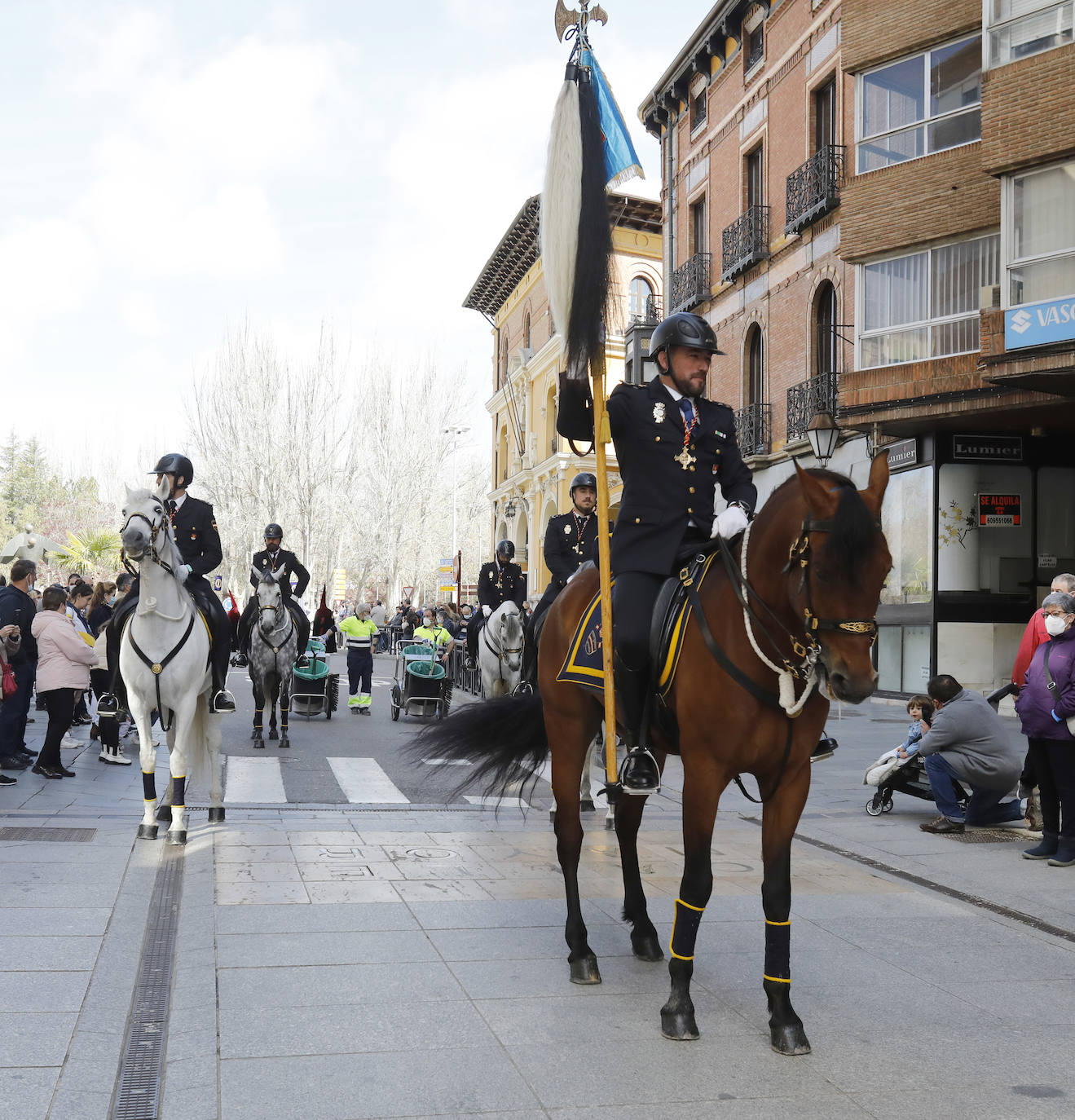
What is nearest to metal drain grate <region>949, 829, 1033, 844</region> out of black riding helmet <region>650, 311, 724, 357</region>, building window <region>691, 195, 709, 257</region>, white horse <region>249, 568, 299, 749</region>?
black riding helmet <region>650, 311, 724, 357</region>

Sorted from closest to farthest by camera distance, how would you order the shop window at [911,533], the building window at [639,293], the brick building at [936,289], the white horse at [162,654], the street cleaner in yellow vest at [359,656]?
the white horse at [162,654]
the brick building at [936,289]
the street cleaner in yellow vest at [359,656]
the shop window at [911,533]
the building window at [639,293]

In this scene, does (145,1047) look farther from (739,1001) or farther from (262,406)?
(262,406)

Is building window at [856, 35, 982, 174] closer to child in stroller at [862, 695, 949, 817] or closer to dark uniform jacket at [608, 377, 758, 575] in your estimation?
child in stroller at [862, 695, 949, 817]

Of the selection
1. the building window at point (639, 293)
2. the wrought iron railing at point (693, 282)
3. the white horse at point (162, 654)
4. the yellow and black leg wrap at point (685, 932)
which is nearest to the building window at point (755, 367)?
the wrought iron railing at point (693, 282)

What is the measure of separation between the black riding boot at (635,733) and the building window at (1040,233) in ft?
49.8

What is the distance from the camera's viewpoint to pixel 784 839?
4.52 meters

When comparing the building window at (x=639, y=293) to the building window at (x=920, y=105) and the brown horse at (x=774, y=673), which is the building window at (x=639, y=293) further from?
the brown horse at (x=774, y=673)

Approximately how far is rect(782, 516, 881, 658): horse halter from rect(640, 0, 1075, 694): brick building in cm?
1305

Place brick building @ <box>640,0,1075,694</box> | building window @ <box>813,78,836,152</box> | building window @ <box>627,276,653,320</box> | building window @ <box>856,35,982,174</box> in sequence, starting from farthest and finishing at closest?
building window @ <box>627,276,653,320</box> < building window @ <box>813,78,836,152</box> < building window @ <box>856,35,982,174</box> < brick building @ <box>640,0,1075,694</box>

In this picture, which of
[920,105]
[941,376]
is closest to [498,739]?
[941,376]

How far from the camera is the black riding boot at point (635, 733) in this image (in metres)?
5.03

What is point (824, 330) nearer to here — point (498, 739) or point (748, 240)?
point (748, 240)

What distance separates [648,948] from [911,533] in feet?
58.9

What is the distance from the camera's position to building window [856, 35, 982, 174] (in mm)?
20344
